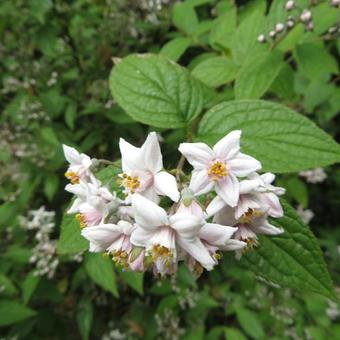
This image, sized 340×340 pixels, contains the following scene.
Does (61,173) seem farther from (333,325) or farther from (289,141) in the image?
(333,325)

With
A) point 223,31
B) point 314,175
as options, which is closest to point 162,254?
point 223,31

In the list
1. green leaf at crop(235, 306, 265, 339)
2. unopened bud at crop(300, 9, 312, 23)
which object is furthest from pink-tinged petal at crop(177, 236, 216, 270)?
green leaf at crop(235, 306, 265, 339)

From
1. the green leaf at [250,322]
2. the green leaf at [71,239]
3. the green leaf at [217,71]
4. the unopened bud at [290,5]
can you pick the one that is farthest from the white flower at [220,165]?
the green leaf at [250,322]

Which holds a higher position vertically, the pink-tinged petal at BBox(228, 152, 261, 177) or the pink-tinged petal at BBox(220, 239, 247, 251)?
the pink-tinged petal at BBox(228, 152, 261, 177)

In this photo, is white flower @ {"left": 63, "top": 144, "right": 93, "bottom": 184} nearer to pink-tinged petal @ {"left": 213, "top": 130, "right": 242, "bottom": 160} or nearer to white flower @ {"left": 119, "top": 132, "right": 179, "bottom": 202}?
white flower @ {"left": 119, "top": 132, "right": 179, "bottom": 202}

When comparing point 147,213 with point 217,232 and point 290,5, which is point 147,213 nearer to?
point 217,232

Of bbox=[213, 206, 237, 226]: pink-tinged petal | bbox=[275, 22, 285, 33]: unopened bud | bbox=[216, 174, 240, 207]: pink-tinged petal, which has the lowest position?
bbox=[213, 206, 237, 226]: pink-tinged petal
